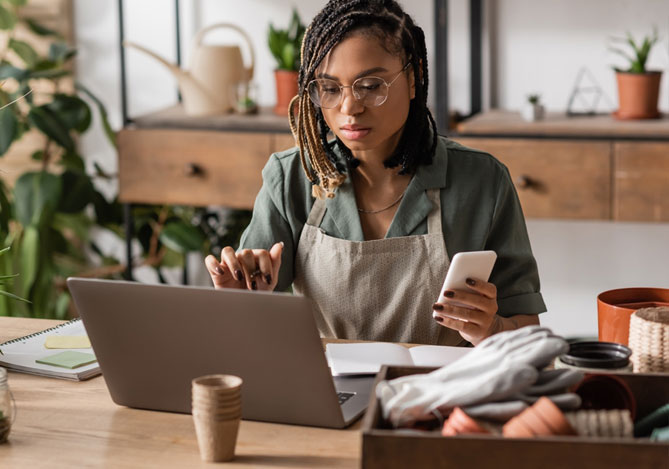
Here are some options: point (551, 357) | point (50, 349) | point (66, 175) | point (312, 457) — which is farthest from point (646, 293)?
point (66, 175)

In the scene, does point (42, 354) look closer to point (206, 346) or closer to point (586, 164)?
point (206, 346)

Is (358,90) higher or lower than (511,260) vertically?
higher

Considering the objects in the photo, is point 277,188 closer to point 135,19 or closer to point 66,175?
point 66,175

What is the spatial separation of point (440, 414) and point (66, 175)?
8.23 ft

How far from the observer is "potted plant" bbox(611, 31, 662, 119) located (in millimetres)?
2795

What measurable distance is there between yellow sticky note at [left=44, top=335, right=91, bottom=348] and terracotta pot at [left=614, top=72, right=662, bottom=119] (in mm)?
1833

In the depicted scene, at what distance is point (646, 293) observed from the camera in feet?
4.99

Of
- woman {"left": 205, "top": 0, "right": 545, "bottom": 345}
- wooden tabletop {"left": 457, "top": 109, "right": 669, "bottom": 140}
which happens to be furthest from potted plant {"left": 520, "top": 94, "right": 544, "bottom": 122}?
woman {"left": 205, "top": 0, "right": 545, "bottom": 345}

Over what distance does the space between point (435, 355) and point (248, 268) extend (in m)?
0.37

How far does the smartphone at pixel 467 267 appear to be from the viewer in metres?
1.44

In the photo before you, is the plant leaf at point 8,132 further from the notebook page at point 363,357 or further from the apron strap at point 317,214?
the notebook page at point 363,357

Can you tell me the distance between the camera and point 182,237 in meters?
3.30

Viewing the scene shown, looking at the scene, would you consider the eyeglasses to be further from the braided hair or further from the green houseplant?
the green houseplant

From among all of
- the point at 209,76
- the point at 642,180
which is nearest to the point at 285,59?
the point at 209,76
